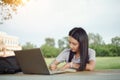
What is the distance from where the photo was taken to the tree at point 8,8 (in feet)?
19.4

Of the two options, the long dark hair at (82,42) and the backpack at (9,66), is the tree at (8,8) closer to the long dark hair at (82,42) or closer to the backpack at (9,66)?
the long dark hair at (82,42)

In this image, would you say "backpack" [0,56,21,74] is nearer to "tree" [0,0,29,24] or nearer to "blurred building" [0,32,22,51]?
"blurred building" [0,32,22,51]

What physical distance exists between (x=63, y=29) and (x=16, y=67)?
393 cm

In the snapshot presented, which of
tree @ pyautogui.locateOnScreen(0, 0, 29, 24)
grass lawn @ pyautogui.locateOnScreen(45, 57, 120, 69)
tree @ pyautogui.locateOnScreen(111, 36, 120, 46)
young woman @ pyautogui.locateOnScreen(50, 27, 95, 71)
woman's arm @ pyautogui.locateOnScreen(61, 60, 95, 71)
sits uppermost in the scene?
tree @ pyautogui.locateOnScreen(0, 0, 29, 24)

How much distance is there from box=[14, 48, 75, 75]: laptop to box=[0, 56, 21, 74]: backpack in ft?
0.55

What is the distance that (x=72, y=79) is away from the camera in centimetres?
119

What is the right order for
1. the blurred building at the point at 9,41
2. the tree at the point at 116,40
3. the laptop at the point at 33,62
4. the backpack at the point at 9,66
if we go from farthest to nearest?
the blurred building at the point at 9,41 → the tree at the point at 116,40 → the backpack at the point at 9,66 → the laptop at the point at 33,62

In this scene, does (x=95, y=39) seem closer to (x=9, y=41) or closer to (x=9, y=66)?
(x=9, y=41)

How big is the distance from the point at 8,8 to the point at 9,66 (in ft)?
14.3

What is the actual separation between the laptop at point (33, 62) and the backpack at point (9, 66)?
0.17m

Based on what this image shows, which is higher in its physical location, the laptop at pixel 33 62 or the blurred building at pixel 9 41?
the blurred building at pixel 9 41

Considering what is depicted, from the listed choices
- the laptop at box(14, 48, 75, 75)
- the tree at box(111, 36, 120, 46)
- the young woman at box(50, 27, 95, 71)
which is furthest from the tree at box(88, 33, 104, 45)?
the laptop at box(14, 48, 75, 75)

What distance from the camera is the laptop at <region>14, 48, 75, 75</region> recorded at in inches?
53.6

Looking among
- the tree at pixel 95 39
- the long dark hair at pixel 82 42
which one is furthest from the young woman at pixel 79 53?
the tree at pixel 95 39
